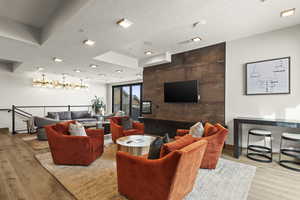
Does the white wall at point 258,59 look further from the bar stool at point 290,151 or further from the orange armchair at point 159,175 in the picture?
the orange armchair at point 159,175

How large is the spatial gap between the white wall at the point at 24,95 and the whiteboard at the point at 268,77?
28.3 ft

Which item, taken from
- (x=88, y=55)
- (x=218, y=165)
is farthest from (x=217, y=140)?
(x=88, y=55)

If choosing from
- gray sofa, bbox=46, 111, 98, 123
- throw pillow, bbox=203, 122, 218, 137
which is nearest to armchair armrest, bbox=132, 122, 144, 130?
throw pillow, bbox=203, 122, 218, 137

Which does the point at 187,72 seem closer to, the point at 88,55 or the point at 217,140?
the point at 217,140

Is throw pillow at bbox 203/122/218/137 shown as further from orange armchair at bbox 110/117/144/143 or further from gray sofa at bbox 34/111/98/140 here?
gray sofa at bbox 34/111/98/140

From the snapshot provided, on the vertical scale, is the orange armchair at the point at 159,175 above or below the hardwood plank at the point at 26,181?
above

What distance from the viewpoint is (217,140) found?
2.73m

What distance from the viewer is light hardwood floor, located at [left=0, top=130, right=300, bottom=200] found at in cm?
204

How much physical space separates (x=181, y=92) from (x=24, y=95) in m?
7.42

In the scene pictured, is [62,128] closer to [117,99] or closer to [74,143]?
[74,143]

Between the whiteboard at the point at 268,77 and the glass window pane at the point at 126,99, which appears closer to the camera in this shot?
the whiteboard at the point at 268,77

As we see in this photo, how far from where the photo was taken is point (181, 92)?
5.00 meters

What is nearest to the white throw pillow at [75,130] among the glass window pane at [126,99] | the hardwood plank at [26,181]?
the hardwood plank at [26,181]

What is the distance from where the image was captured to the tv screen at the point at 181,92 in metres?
4.70
